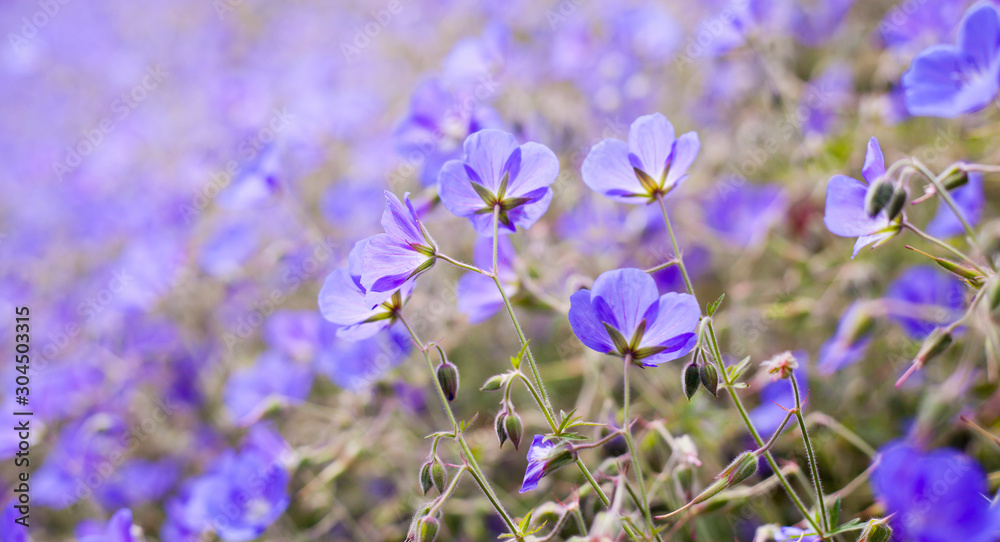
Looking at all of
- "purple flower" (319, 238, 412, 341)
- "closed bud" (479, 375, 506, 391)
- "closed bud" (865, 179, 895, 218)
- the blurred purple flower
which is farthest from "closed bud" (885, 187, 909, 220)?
the blurred purple flower

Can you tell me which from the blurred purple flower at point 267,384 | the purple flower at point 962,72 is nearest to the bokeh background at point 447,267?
the blurred purple flower at point 267,384

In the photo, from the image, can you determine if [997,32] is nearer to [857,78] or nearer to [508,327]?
[508,327]

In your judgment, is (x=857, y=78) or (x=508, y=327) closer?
(x=508, y=327)

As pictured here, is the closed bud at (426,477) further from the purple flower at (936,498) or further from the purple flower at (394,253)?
the purple flower at (936,498)

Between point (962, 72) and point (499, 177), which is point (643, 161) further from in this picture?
point (962, 72)

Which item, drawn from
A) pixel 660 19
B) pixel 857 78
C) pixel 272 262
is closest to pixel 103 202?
pixel 272 262

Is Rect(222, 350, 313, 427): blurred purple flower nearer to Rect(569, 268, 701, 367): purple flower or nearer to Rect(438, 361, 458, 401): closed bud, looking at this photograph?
Rect(438, 361, 458, 401): closed bud
